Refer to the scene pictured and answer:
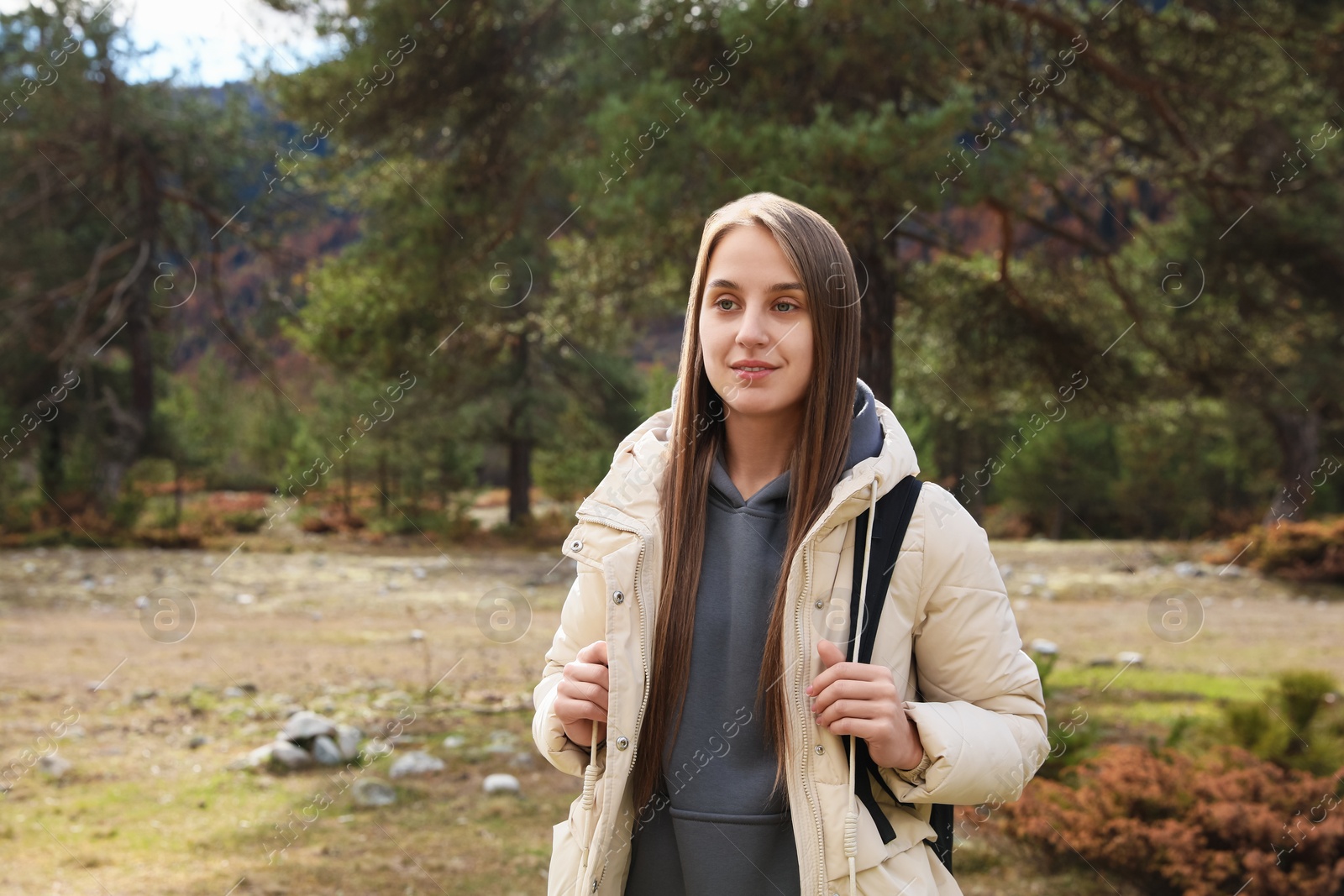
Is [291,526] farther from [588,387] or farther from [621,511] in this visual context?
[621,511]

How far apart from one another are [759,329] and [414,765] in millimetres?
4968

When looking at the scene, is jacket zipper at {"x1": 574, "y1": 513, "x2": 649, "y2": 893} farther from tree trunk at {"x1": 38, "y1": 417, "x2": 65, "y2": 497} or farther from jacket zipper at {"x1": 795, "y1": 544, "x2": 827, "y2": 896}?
tree trunk at {"x1": 38, "y1": 417, "x2": 65, "y2": 497}

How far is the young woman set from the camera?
1.57 m

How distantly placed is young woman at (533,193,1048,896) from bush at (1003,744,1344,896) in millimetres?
3015

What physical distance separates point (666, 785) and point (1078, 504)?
2312 centimetres

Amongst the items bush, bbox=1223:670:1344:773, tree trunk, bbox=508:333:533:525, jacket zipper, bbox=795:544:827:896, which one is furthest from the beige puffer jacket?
tree trunk, bbox=508:333:533:525

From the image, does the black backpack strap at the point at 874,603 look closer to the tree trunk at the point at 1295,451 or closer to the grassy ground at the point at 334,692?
the grassy ground at the point at 334,692

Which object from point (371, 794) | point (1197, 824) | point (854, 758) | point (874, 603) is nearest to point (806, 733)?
point (854, 758)

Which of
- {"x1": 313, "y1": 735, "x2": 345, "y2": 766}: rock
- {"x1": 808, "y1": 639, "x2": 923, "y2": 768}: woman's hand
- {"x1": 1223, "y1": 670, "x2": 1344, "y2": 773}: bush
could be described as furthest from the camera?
{"x1": 313, "y1": 735, "x2": 345, "y2": 766}: rock

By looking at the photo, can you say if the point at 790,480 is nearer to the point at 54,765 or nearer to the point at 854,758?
the point at 854,758

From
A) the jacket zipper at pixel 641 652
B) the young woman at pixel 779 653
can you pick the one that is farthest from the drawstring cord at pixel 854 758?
the jacket zipper at pixel 641 652

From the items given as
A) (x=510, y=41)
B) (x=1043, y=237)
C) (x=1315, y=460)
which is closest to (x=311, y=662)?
(x=510, y=41)

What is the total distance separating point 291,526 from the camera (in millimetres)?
20391

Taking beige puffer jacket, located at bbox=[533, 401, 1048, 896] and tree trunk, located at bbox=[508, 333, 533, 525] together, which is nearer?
beige puffer jacket, located at bbox=[533, 401, 1048, 896]
